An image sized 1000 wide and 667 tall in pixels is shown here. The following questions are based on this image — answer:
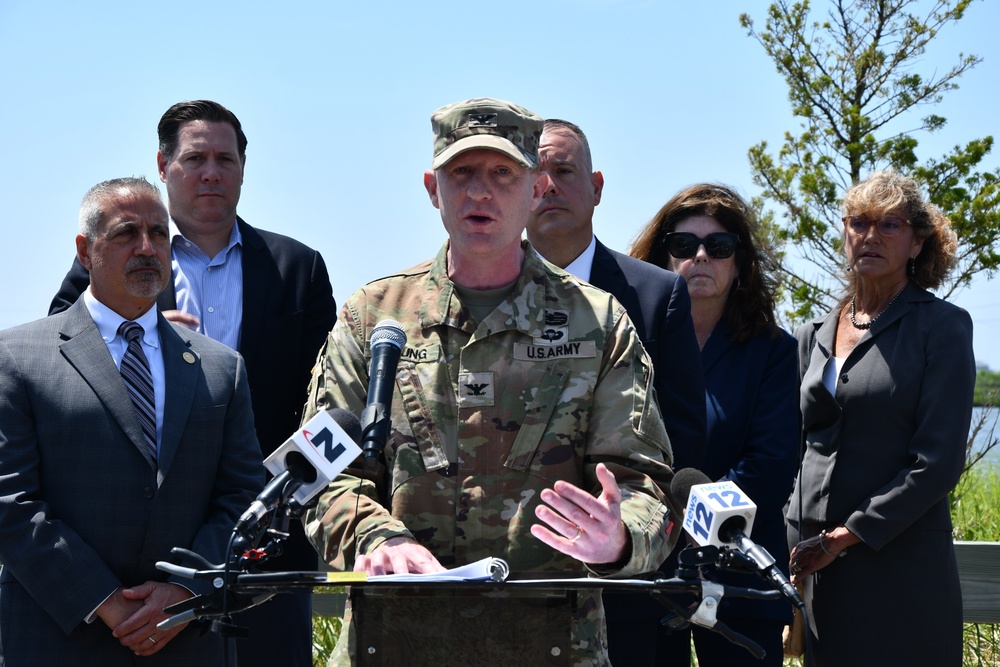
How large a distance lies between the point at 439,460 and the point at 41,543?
1.60m

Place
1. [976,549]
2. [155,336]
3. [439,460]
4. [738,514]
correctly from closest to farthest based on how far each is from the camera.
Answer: [738,514]
[439,460]
[155,336]
[976,549]

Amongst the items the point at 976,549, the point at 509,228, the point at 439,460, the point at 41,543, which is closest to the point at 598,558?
the point at 439,460

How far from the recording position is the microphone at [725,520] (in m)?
2.27

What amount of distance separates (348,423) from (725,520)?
84 cm

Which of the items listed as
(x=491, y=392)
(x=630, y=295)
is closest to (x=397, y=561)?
(x=491, y=392)

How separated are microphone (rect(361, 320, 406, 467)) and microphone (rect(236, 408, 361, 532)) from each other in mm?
44

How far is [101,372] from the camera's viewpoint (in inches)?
160

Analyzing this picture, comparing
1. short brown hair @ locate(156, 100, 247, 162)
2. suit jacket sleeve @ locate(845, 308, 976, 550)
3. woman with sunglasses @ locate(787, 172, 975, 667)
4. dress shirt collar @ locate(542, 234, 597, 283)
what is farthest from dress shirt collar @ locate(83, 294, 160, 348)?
suit jacket sleeve @ locate(845, 308, 976, 550)

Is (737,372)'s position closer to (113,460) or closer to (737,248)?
(737,248)

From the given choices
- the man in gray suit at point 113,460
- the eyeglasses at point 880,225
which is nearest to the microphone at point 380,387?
the man in gray suit at point 113,460

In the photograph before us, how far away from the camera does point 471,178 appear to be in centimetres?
322

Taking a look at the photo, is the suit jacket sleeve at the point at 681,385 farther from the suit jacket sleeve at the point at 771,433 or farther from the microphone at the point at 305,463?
the microphone at the point at 305,463

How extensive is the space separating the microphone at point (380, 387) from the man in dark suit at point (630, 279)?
1.98 meters

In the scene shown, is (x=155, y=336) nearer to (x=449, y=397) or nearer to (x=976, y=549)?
(x=449, y=397)
